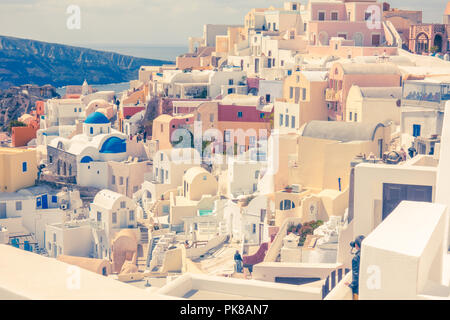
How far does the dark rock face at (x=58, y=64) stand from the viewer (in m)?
96.6

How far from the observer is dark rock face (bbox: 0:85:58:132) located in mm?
61656

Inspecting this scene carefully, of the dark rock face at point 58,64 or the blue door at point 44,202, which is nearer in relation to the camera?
the blue door at point 44,202

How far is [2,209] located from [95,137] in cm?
931

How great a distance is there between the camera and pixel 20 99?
63.1 metres

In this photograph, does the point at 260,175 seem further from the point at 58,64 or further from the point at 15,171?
the point at 58,64

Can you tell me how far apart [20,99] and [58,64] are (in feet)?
130

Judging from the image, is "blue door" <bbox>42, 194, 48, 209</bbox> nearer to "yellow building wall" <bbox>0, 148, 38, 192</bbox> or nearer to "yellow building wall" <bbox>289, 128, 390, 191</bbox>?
"yellow building wall" <bbox>0, 148, 38, 192</bbox>

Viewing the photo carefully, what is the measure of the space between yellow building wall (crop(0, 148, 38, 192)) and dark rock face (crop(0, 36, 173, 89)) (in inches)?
2509

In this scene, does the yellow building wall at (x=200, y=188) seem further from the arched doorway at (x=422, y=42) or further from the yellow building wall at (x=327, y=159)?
the arched doorway at (x=422, y=42)

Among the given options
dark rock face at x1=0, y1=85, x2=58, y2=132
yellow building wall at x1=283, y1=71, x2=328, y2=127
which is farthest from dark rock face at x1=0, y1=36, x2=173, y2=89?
yellow building wall at x1=283, y1=71, x2=328, y2=127

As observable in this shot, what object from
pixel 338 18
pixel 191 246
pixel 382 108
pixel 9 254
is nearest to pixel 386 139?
pixel 382 108

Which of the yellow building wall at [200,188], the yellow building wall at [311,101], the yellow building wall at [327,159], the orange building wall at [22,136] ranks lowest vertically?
the yellow building wall at [200,188]

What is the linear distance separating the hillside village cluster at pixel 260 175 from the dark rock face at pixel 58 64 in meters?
47.7

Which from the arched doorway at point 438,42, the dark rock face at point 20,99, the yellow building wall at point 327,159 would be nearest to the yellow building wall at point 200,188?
the yellow building wall at point 327,159
